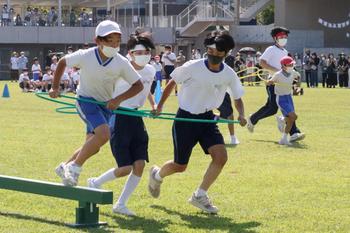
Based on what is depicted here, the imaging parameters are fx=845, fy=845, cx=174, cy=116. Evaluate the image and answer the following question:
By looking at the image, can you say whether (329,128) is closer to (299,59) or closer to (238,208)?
(238,208)

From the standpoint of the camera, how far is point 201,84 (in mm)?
8680

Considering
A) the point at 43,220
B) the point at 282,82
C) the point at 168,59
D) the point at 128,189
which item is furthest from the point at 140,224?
the point at 168,59

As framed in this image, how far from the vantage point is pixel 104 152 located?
14.3m

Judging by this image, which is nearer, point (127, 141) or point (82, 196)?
point (82, 196)

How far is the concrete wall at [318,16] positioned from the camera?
62.7 m

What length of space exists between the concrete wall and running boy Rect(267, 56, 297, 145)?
155ft

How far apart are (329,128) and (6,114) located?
9.34 metres

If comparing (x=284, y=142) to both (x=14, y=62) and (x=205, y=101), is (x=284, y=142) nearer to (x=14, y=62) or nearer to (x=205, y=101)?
(x=205, y=101)

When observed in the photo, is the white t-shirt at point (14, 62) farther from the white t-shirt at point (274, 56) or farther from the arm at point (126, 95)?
the arm at point (126, 95)

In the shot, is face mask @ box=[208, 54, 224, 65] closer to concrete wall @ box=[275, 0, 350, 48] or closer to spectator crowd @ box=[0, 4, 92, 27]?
spectator crowd @ box=[0, 4, 92, 27]

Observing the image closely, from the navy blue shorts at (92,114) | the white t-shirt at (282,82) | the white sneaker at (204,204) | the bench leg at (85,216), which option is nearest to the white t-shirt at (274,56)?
the white t-shirt at (282,82)

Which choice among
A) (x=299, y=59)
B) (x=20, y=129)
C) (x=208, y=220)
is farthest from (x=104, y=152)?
(x=299, y=59)

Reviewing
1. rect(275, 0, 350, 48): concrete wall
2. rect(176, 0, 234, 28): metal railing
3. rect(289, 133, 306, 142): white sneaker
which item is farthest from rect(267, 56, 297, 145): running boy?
rect(275, 0, 350, 48): concrete wall

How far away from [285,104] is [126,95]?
309 inches
